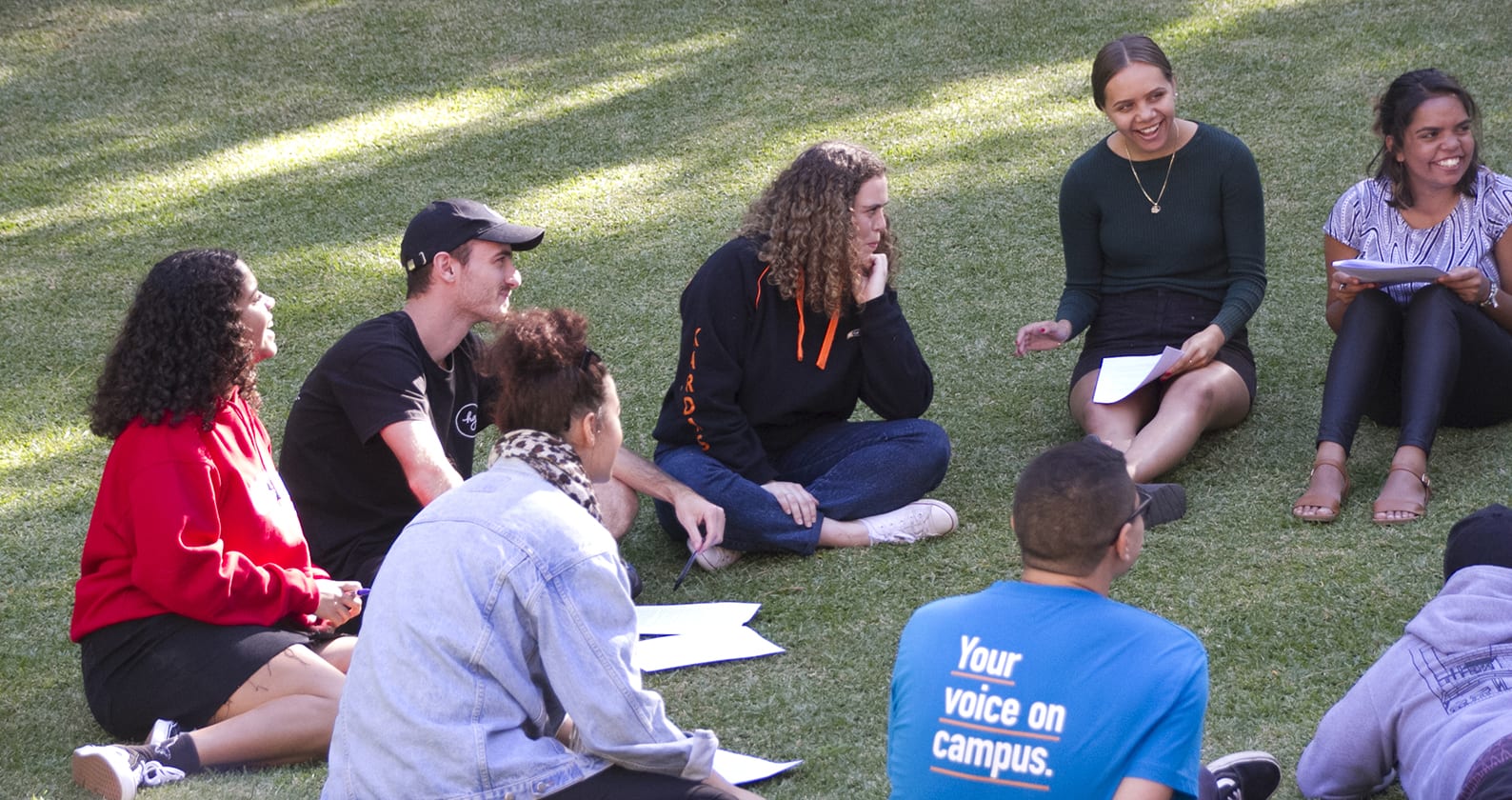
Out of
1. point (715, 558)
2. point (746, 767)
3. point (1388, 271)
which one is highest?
point (1388, 271)

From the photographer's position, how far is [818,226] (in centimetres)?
405

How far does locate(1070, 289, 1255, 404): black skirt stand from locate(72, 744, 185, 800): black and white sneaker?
→ 9.75 ft

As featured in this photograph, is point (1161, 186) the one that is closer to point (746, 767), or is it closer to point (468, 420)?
point (468, 420)

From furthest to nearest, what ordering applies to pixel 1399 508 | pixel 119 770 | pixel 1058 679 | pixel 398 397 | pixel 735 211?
pixel 735 211
pixel 1399 508
pixel 398 397
pixel 119 770
pixel 1058 679

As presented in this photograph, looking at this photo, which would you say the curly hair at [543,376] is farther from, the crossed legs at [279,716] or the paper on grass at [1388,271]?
the paper on grass at [1388,271]

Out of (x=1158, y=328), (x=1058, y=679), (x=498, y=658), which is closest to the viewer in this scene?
(x=1058, y=679)

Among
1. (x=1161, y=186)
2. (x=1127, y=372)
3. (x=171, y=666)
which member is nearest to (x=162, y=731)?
(x=171, y=666)

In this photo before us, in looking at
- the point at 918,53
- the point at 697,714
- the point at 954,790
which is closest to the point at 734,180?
the point at 918,53

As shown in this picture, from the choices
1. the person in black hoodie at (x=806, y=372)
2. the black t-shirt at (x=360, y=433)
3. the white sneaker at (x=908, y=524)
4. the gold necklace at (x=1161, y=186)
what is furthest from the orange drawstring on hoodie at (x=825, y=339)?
the gold necklace at (x=1161, y=186)

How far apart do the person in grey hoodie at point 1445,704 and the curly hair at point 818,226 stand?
1.80 meters

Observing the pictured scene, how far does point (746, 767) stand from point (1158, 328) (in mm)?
2268

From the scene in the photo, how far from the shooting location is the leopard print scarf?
2369mm

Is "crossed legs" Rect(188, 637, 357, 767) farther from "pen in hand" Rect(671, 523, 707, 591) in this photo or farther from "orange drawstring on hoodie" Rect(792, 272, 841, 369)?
"orange drawstring on hoodie" Rect(792, 272, 841, 369)

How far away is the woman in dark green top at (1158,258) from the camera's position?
14.7ft
